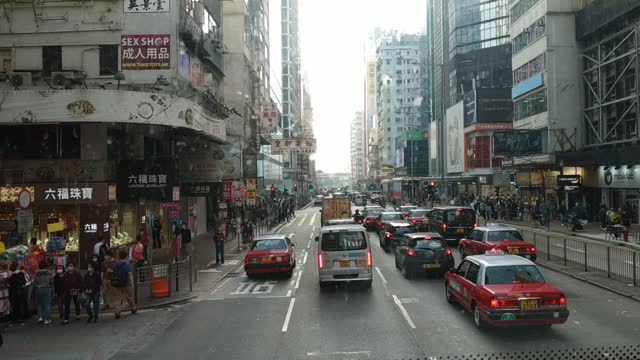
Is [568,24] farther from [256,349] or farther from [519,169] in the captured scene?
[256,349]

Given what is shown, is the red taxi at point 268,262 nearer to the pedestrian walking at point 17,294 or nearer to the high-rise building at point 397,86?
the pedestrian walking at point 17,294

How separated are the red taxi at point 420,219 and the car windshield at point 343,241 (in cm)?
1516

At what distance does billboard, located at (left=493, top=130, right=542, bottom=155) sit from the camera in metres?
45.2

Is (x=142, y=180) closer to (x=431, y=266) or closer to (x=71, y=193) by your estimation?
(x=71, y=193)

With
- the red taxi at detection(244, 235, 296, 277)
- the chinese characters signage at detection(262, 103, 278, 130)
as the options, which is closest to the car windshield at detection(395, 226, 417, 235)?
the red taxi at detection(244, 235, 296, 277)

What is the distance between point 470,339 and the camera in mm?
10414

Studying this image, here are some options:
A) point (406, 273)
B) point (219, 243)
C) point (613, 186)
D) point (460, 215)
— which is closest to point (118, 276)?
point (406, 273)

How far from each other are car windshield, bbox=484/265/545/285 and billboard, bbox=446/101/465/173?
67.5 meters

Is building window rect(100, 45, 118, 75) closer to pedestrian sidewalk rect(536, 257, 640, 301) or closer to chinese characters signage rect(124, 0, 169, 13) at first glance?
chinese characters signage rect(124, 0, 169, 13)

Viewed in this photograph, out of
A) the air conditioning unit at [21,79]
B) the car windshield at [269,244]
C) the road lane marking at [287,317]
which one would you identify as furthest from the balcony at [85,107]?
the road lane marking at [287,317]

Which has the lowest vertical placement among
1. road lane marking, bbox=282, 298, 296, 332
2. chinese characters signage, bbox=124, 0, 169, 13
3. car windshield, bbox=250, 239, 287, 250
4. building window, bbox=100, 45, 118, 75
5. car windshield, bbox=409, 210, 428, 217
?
road lane marking, bbox=282, 298, 296, 332

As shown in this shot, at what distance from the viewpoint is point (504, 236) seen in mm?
19781

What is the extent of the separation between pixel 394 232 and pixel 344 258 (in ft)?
32.2

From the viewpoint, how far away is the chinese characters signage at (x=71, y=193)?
2177cm
